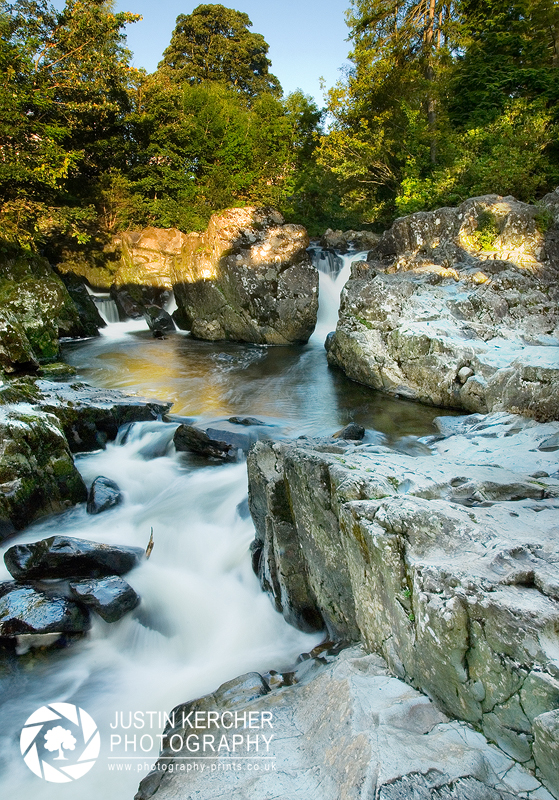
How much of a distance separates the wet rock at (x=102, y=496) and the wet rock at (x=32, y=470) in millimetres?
190

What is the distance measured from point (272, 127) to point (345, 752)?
23320 mm

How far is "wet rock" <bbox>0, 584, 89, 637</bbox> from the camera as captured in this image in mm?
4051

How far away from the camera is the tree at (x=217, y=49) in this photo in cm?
3086

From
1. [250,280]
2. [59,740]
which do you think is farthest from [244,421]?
[250,280]

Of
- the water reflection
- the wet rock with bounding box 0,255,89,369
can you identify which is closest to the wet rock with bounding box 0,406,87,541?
the water reflection

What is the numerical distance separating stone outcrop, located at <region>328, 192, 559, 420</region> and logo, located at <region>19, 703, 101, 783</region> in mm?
6762

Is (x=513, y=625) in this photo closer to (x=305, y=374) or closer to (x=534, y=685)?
(x=534, y=685)

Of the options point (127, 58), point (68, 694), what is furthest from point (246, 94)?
point (68, 694)

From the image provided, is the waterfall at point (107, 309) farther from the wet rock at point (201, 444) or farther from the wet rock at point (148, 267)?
the wet rock at point (201, 444)

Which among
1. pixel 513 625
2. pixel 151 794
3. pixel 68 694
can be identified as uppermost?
pixel 513 625

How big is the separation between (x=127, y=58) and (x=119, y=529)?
17552mm

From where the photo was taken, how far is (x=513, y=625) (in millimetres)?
2174

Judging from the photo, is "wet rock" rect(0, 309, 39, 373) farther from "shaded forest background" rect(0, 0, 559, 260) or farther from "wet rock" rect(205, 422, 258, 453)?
"wet rock" rect(205, 422, 258, 453)

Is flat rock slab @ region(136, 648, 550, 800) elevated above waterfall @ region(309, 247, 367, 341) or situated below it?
below
